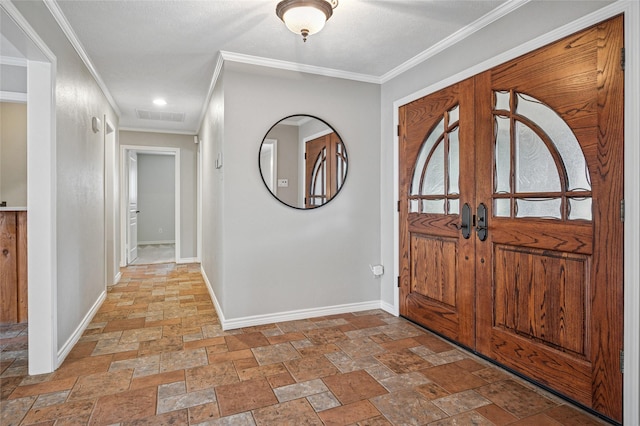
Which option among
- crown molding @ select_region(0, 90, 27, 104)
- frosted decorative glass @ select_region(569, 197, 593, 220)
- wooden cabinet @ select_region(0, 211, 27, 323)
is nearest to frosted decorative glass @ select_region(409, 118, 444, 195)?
frosted decorative glass @ select_region(569, 197, 593, 220)

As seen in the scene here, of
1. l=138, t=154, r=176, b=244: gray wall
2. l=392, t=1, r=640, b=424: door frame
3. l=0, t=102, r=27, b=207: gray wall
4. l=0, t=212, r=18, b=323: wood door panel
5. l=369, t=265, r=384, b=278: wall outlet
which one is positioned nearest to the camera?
l=392, t=1, r=640, b=424: door frame

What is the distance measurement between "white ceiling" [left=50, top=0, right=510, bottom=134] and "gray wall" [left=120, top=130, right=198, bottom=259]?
8.34 ft

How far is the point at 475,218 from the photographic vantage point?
2.58 metres

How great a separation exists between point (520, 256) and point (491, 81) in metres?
1.18

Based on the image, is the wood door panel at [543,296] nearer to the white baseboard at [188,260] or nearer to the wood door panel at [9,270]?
the wood door panel at [9,270]

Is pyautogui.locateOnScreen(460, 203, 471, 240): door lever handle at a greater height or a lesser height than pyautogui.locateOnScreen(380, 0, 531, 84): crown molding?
lesser

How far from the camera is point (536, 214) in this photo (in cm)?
217

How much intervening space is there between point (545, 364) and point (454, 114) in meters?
1.79

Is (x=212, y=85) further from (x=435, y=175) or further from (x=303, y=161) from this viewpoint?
(x=435, y=175)

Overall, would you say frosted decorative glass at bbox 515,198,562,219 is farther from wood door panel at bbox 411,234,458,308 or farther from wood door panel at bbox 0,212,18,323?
wood door panel at bbox 0,212,18,323

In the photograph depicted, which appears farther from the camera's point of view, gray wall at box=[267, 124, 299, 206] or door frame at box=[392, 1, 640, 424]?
gray wall at box=[267, 124, 299, 206]

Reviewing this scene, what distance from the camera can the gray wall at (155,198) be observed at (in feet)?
29.5

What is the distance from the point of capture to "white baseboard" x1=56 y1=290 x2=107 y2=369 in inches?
97.3

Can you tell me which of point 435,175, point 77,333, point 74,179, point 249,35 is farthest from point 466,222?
point 77,333
